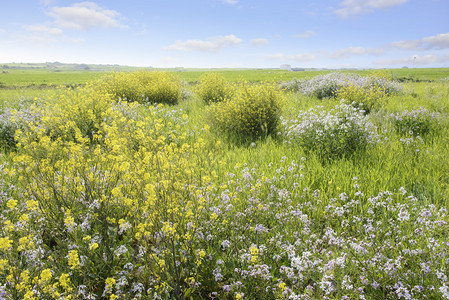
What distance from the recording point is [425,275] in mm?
2338

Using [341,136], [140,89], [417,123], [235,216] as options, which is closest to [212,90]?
[140,89]

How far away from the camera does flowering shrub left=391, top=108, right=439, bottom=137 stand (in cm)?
667

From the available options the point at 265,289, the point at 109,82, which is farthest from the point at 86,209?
the point at 109,82

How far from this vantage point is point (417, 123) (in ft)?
22.2

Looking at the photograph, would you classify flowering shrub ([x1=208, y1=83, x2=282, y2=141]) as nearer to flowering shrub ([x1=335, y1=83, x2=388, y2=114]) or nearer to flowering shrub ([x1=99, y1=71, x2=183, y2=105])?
flowering shrub ([x1=335, y1=83, x2=388, y2=114])

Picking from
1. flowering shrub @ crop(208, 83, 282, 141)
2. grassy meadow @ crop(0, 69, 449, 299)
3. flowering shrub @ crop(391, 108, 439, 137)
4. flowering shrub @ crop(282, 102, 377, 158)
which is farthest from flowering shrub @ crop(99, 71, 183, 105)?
flowering shrub @ crop(391, 108, 439, 137)

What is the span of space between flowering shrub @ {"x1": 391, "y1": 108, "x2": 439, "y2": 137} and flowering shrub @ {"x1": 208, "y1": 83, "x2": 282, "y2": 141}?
3371 millimetres

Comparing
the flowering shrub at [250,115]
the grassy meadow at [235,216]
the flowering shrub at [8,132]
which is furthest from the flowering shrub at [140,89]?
the flowering shrub at [250,115]

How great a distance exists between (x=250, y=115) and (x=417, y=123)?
4458mm

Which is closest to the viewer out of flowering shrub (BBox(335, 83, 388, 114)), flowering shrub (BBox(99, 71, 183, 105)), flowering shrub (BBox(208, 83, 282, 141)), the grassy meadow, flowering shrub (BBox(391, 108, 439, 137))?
the grassy meadow

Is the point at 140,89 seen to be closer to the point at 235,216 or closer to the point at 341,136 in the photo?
the point at 341,136

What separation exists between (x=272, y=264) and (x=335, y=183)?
2.19 metres

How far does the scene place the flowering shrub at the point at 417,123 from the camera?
6.67 metres

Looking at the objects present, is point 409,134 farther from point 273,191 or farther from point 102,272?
point 102,272
